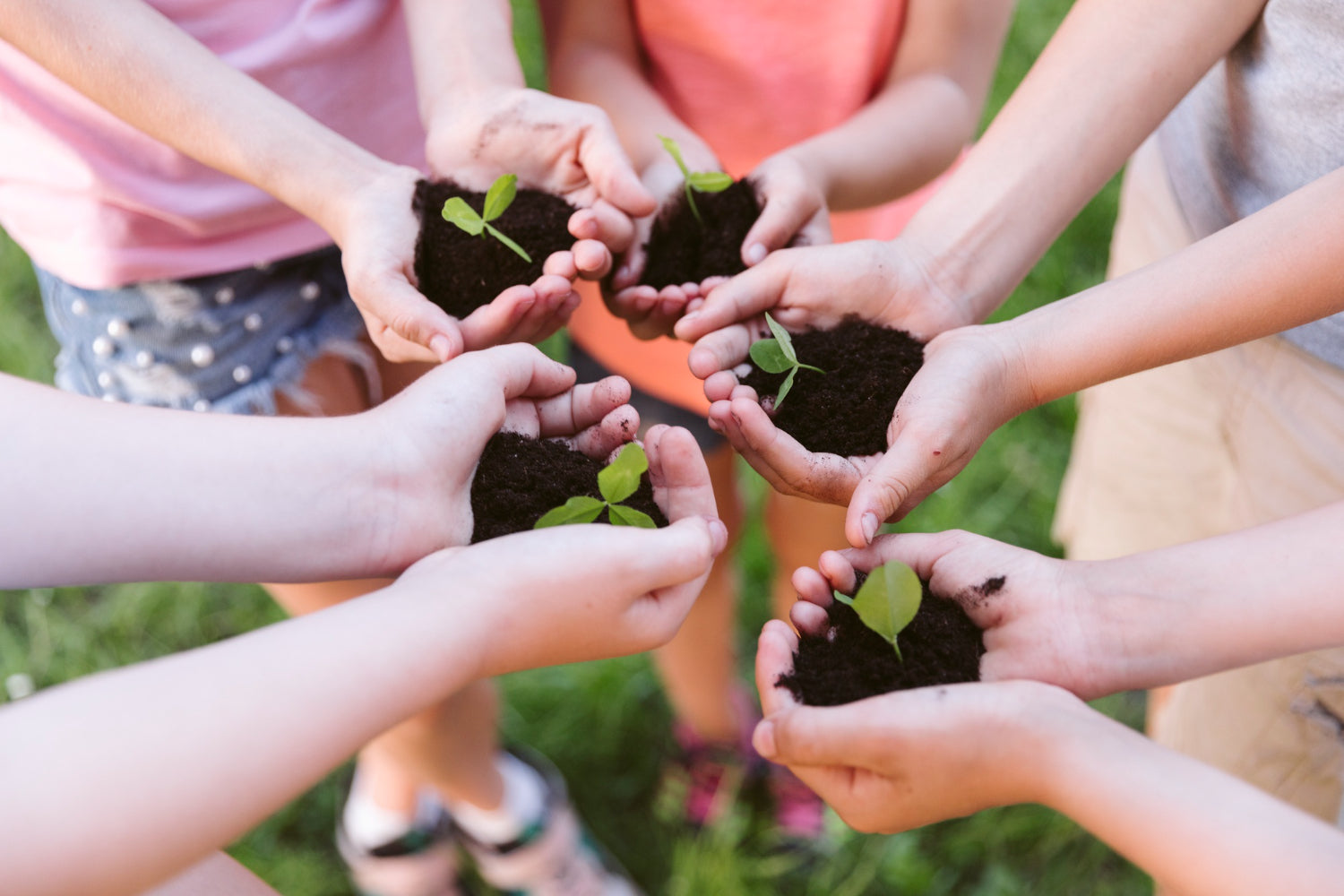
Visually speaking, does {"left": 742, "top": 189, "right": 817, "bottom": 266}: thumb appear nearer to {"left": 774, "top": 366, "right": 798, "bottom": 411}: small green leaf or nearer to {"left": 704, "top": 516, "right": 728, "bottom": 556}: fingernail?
{"left": 774, "top": 366, "right": 798, "bottom": 411}: small green leaf

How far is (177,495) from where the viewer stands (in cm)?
120

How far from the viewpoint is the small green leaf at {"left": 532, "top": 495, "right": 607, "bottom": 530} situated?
1344 millimetres

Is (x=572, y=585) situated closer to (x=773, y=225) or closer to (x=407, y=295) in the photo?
(x=407, y=295)

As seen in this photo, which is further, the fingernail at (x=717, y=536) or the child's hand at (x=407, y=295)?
the child's hand at (x=407, y=295)

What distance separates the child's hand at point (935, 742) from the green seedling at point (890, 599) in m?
0.10

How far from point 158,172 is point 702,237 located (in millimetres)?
1028

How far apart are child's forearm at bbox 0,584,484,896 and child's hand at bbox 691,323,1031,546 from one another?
56 cm

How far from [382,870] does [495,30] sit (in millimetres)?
1913

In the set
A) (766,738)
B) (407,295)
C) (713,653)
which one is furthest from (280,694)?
(713,653)

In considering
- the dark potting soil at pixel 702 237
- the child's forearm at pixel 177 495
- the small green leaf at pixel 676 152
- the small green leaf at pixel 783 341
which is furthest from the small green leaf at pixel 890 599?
the small green leaf at pixel 676 152

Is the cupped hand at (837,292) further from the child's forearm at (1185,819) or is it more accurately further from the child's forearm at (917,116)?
the child's forearm at (1185,819)

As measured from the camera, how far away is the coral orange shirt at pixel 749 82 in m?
1.93

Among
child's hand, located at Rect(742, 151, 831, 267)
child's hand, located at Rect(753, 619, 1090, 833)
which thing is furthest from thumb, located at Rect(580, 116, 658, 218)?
child's hand, located at Rect(753, 619, 1090, 833)

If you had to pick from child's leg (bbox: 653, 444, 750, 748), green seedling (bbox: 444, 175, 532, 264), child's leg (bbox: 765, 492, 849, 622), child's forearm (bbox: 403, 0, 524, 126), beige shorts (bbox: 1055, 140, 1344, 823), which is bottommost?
child's leg (bbox: 653, 444, 750, 748)
